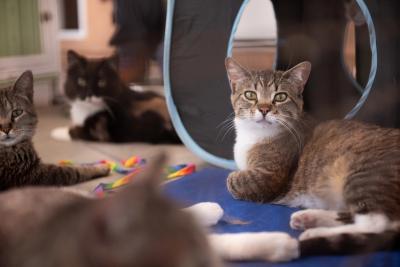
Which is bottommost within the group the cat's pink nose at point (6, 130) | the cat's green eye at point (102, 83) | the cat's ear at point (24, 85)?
the cat's pink nose at point (6, 130)

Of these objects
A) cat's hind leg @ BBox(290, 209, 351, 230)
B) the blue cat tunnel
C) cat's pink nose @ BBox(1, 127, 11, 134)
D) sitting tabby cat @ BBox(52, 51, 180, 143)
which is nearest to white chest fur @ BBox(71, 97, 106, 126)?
sitting tabby cat @ BBox(52, 51, 180, 143)

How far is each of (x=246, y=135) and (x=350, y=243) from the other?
0.74m

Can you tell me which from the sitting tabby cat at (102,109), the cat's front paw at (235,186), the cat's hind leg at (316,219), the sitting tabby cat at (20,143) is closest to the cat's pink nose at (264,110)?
the cat's front paw at (235,186)

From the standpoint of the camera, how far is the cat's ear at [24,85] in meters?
2.04

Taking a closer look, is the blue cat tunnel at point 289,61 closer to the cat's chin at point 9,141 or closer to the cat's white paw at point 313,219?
the cat's white paw at point 313,219

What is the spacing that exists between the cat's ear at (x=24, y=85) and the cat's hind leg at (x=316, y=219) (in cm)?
124

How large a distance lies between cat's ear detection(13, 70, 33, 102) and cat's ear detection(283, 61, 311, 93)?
1074mm

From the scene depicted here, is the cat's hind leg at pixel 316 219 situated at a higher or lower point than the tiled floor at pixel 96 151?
higher

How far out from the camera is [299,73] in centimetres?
183

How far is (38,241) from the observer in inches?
30.4

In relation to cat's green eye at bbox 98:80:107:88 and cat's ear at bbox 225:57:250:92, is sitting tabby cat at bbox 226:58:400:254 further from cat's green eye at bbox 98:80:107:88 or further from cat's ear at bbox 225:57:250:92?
cat's green eye at bbox 98:80:107:88

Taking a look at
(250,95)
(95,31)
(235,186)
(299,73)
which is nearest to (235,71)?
(250,95)

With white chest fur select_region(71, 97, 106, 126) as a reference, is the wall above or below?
above

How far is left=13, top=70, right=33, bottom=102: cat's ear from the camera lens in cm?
204
